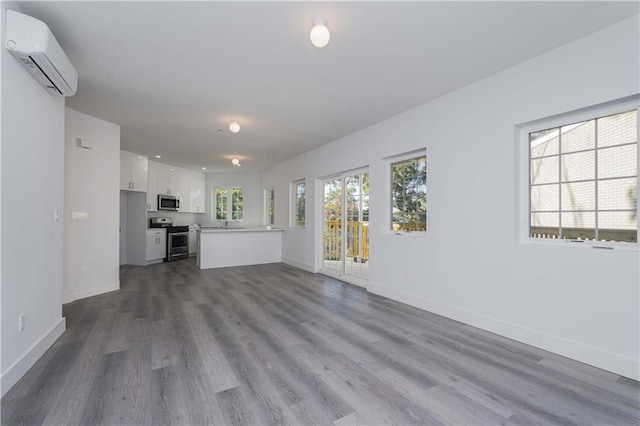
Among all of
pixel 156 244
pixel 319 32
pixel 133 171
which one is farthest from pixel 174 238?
pixel 319 32

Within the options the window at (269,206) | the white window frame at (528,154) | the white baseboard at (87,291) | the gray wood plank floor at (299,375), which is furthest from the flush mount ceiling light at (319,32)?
the window at (269,206)

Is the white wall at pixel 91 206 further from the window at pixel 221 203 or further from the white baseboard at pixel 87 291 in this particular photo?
the window at pixel 221 203

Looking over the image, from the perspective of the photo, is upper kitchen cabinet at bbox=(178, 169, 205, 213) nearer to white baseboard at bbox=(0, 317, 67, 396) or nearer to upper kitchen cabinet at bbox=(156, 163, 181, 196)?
upper kitchen cabinet at bbox=(156, 163, 181, 196)

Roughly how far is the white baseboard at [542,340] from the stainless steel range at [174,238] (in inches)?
243

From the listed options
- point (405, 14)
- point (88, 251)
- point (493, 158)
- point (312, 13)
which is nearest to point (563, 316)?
point (493, 158)

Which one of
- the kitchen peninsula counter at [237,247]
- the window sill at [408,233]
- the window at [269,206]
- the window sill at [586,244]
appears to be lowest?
the kitchen peninsula counter at [237,247]

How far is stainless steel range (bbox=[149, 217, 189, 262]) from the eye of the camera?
24.1 ft

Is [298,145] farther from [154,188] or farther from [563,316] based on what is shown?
[563,316]

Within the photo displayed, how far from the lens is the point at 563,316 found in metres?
2.45

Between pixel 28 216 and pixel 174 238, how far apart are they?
18.3ft

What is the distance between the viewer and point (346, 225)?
5.39m

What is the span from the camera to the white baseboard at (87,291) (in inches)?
154

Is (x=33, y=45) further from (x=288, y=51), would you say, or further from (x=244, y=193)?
(x=244, y=193)

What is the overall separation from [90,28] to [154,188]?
5.74 meters
